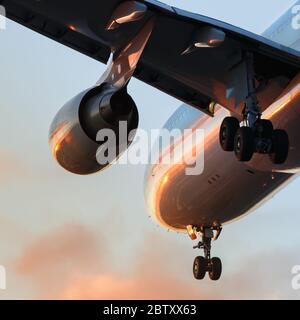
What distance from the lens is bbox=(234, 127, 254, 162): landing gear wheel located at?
18047 mm

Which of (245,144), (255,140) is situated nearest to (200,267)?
(255,140)

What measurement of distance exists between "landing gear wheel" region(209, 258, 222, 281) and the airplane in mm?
4642

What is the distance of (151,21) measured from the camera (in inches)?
682

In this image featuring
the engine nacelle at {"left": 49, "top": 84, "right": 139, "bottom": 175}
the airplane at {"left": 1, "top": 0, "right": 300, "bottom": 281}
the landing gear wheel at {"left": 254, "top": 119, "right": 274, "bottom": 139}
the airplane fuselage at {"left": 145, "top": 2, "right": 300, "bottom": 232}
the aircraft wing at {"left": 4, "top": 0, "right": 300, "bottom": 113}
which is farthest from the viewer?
the airplane fuselage at {"left": 145, "top": 2, "right": 300, "bottom": 232}

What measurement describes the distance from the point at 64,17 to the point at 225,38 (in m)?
3.15

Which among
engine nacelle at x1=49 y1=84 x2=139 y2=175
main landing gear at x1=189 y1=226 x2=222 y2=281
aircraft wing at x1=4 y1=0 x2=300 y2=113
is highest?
aircraft wing at x1=4 y1=0 x2=300 y2=113

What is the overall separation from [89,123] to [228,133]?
2801 millimetres

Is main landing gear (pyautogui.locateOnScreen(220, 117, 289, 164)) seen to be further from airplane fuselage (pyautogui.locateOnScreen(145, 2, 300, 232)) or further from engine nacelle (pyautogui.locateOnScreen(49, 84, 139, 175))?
engine nacelle (pyautogui.locateOnScreen(49, 84, 139, 175))

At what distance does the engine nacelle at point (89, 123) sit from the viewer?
18.3m

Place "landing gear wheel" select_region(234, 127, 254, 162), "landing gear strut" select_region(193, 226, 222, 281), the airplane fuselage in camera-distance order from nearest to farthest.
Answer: "landing gear wheel" select_region(234, 127, 254, 162)
the airplane fuselage
"landing gear strut" select_region(193, 226, 222, 281)

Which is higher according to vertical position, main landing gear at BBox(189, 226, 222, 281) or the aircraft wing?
the aircraft wing

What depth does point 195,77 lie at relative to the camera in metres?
19.8

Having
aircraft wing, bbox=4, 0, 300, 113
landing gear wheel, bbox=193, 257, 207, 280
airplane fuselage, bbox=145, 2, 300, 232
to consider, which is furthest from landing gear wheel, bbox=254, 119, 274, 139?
landing gear wheel, bbox=193, 257, 207, 280

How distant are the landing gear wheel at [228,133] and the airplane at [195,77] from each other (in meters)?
0.02
